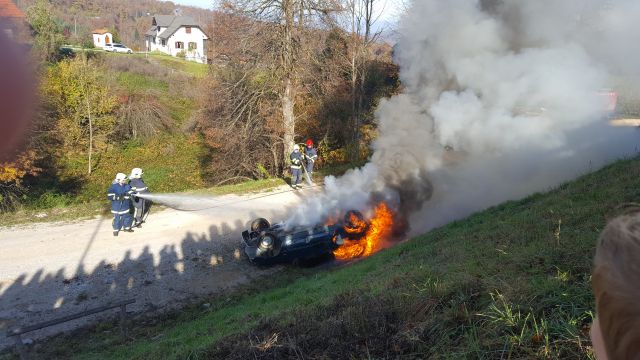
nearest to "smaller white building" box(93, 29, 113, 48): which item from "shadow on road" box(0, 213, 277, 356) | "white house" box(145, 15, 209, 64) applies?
"white house" box(145, 15, 209, 64)

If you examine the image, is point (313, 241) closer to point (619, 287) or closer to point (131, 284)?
point (131, 284)

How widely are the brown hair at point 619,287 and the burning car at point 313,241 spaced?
897 cm

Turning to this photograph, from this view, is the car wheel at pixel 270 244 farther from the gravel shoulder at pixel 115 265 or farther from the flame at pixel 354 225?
the flame at pixel 354 225

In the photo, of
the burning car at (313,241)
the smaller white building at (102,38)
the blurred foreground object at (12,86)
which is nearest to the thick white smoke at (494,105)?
the burning car at (313,241)

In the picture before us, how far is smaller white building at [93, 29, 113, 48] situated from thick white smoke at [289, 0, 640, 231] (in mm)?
44885

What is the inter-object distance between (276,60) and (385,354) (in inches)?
681

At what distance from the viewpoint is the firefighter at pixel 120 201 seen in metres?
11.4

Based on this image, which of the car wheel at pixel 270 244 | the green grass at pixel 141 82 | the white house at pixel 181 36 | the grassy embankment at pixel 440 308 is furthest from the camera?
the white house at pixel 181 36

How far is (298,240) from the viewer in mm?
10148

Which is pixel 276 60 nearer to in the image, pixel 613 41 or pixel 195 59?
pixel 613 41

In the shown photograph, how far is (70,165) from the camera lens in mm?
26109

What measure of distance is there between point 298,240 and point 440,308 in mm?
5852

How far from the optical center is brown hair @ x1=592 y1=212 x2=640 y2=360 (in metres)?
1.09

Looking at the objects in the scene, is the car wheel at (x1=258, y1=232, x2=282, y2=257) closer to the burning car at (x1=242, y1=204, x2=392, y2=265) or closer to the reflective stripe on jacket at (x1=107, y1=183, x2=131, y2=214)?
the burning car at (x1=242, y1=204, x2=392, y2=265)
